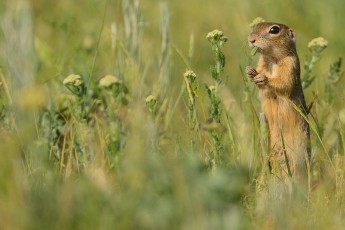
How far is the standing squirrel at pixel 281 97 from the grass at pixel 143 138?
0.10 meters

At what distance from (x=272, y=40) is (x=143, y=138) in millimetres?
1374

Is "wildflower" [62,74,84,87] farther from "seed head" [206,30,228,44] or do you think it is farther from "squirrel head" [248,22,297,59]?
"squirrel head" [248,22,297,59]

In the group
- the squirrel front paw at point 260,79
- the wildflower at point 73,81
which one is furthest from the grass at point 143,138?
the squirrel front paw at point 260,79

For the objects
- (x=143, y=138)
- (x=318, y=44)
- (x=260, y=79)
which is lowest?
(x=143, y=138)

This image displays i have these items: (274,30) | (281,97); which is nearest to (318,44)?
(274,30)

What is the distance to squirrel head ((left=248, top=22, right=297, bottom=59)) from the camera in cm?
460

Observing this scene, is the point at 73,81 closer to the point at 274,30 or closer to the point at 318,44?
the point at 274,30

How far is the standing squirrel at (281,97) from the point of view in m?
4.47

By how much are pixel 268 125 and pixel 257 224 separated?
138cm

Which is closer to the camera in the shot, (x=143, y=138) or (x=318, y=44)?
(x=143, y=138)

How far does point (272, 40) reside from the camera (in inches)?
183

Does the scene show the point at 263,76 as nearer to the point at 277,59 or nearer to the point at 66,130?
the point at 277,59

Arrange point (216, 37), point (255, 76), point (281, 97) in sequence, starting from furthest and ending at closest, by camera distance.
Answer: point (281, 97)
point (255, 76)
point (216, 37)

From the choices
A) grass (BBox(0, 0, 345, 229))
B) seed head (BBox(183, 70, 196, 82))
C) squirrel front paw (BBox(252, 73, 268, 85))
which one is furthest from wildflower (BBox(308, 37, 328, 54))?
seed head (BBox(183, 70, 196, 82))
